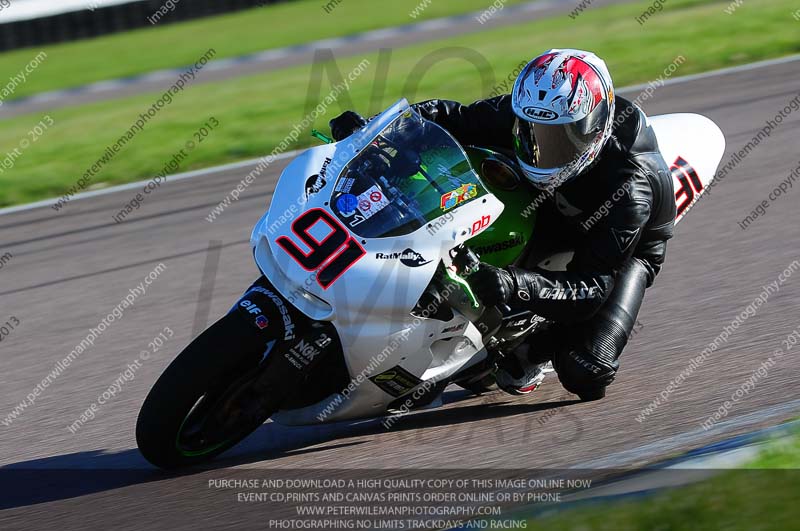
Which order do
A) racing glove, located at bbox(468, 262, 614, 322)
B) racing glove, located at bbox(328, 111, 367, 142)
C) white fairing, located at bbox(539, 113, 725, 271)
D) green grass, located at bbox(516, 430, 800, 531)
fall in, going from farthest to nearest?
white fairing, located at bbox(539, 113, 725, 271) → racing glove, located at bbox(328, 111, 367, 142) → racing glove, located at bbox(468, 262, 614, 322) → green grass, located at bbox(516, 430, 800, 531)

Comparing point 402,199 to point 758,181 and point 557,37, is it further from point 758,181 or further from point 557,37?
point 557,37

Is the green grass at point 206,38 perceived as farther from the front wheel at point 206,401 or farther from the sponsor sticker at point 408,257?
the sponsor sticker at point 408,257

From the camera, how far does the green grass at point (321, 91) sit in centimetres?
1130

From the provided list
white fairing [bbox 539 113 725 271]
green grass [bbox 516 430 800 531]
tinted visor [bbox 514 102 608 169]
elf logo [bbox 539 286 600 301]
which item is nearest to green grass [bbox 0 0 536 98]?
white fairing [bbox 539 113 725 271]

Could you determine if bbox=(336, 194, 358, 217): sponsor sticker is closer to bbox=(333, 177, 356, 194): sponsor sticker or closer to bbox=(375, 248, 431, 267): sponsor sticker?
bbox=(333, 177, 356, 194): sponsor sticker

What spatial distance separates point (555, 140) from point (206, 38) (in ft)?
58.7

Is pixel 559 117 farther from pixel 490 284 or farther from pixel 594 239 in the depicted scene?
pixel 490 284

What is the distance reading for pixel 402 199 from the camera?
434cm

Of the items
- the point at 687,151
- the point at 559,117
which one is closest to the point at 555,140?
the point at 559,117

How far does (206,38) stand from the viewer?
21422 millimetres

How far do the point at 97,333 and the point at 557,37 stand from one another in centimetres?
1074

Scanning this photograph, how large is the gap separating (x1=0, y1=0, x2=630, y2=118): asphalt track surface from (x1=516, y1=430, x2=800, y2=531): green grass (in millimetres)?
14310

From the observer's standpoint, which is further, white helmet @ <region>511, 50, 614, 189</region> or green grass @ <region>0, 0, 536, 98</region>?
green grass @ <region>0, 0, 536, 98</region>

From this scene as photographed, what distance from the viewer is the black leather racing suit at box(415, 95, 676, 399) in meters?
4.77
